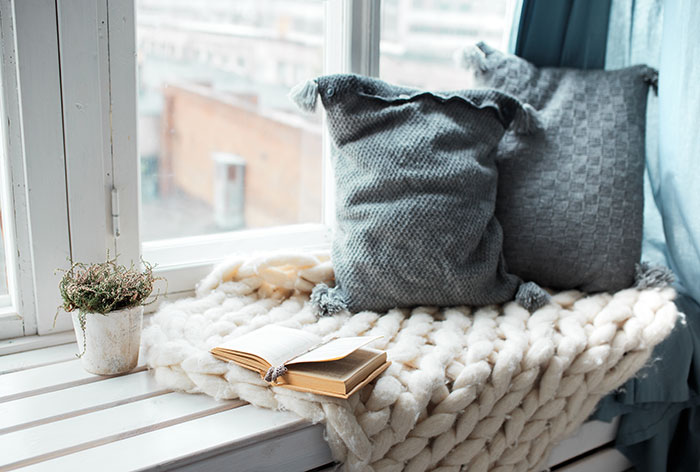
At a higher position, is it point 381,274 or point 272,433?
point 381,274

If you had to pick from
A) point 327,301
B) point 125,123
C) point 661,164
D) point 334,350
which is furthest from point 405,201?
point 661,164

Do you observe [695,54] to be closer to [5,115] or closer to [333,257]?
[333,257]

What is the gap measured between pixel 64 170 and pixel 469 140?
Result: 0.76 metres

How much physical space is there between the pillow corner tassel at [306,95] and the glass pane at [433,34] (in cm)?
35

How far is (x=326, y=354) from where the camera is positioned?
3.01ft

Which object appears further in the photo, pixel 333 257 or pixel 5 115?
pixel 333 257

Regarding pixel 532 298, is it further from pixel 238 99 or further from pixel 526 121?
pixel 238 99

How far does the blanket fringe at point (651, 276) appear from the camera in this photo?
50.1 inches

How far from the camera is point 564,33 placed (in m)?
1.49

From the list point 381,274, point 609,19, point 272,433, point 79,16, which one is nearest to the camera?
point 272,433

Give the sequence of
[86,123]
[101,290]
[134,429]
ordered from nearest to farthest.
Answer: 1. [134,429]
2. [101,290]
3. [86,123]

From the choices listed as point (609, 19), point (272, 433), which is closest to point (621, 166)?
point (609, 19)

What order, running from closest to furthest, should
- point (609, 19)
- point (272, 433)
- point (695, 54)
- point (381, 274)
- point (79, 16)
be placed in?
1. point (272, 433)
2. point (79, 16)
3. point (381, 274)
4. point (695, 54)
5. point (609, 19)

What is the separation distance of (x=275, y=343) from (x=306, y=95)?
1.60ft
